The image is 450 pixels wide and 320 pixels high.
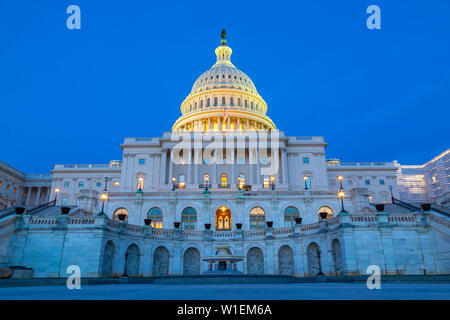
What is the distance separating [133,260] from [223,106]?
77.0 meters

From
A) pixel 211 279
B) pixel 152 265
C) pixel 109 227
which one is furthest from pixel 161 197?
pixel 211 279

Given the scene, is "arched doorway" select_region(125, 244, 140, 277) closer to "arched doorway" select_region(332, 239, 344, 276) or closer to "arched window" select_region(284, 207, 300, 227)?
"arched doorway" select_region(332, 239, 344, 276)

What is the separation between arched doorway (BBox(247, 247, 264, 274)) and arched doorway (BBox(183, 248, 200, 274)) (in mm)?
5773

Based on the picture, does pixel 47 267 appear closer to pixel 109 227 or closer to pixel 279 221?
pixel 109 227

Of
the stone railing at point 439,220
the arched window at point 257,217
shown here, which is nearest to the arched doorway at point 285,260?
the arched window at point 257,217

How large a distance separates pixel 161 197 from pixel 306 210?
21292mm

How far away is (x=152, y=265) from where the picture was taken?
3262 cm

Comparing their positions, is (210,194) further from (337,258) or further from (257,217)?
(337,258)

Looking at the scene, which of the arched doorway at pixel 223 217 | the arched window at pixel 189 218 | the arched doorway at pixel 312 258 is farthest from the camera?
the arched doorway at pixel 223 217

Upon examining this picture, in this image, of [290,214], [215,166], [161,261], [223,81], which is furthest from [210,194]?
[223,81]

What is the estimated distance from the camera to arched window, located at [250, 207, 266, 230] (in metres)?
44.5

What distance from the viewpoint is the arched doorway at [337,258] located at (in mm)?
27344

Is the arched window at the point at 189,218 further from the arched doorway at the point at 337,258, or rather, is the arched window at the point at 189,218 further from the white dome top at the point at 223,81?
the white dome top at the point at 223,81

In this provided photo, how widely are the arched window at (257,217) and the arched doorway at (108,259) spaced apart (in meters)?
21.3
